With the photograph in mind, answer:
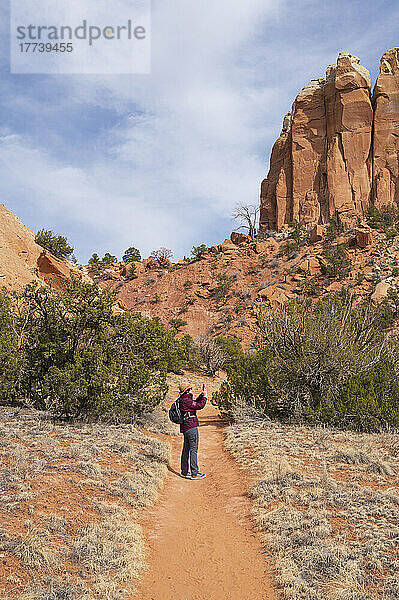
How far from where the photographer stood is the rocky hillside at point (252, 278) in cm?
3319

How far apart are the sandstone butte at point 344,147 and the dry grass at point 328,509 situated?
120 feet

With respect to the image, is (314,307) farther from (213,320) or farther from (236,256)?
(236,256)

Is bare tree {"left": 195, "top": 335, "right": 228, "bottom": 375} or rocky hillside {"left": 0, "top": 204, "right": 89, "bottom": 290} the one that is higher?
rocky hillside {"left": 0, "top": 204, "right": 89, "bottom": 290}

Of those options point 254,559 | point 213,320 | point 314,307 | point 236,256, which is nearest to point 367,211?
point 236,256

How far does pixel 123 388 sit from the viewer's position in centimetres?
1017

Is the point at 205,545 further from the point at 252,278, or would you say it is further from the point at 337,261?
the point at 252,278

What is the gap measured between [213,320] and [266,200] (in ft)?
66.4

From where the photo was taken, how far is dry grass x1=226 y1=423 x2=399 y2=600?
4152 millimetres

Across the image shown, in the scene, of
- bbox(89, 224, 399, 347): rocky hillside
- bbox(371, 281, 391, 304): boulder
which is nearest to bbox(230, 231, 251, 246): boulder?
bbox(89, 224, 399, 347): rocky hillside

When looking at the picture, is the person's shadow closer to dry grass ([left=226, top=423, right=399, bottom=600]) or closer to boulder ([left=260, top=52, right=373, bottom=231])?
dry grass ([left=226, top=423, right=399, bottom=600])

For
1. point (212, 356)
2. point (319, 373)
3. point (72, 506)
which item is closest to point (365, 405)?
point (319, 373)

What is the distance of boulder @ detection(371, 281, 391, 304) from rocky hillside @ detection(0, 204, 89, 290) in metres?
19.3

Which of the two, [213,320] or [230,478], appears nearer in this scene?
[230,478]

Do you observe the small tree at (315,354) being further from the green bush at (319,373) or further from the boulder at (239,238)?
the boulder at (239,238)
